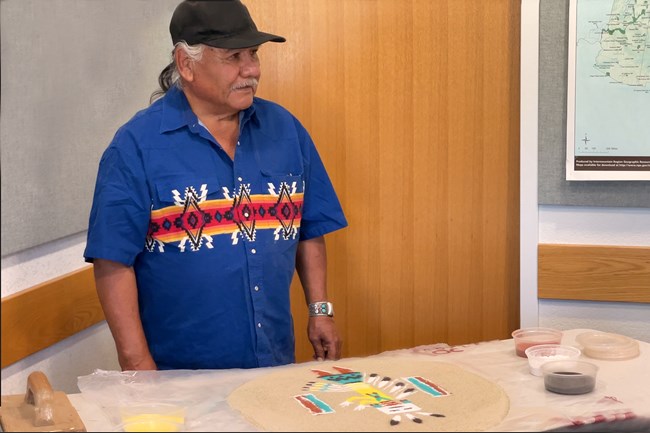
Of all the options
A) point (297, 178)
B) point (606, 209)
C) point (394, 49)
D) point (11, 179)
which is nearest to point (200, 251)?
point (297, 178)

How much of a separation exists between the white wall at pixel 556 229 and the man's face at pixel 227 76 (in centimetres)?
100

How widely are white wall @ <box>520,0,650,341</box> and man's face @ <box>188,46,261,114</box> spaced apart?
3.27 ft

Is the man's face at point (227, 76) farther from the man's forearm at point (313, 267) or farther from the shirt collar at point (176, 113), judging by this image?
the man's forearm at point (313, 267)

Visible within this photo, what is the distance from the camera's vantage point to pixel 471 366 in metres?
2.20

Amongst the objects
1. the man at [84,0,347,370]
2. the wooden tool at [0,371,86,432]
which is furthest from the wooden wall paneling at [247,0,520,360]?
the wooden tool at [0,371,86,432]

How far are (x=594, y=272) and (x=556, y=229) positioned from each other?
18 centimetres

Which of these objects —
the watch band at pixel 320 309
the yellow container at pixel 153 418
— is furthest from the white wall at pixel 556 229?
the yellow container at pixel 153 418

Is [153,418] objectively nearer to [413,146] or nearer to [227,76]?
[227,76]

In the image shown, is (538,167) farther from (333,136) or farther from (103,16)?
(103,16)

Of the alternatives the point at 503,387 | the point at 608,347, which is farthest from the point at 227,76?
the point at 608,347

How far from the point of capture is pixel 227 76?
2.39 meters

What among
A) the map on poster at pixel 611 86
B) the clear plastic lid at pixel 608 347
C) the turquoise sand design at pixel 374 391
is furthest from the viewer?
the map on poster at pixel 611 86

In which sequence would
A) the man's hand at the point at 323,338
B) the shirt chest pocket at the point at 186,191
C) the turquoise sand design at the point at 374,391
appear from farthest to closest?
the man's hand at the point at 323,338
the shirt chest pocket at the point at 186,191
the turquoise sand design at the point at 374,391

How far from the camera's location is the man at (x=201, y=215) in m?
2.33
